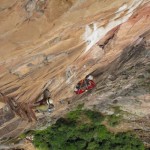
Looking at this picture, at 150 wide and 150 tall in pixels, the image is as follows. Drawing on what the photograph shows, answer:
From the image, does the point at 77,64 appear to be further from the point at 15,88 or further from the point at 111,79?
the point at 111,79

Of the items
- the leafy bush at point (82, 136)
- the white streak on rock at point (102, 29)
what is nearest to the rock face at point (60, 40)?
the white streak on rock at point (102, 29)

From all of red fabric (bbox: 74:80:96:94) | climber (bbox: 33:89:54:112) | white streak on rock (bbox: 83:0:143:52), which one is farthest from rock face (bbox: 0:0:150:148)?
red fabric (bbox: 74:80:96:94)

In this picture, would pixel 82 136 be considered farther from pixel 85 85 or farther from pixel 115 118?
pixel 85 85

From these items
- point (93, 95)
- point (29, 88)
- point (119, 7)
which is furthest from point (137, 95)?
point (119, 7)

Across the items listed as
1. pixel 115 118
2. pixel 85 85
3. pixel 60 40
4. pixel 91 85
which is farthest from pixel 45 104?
pixel 115 118

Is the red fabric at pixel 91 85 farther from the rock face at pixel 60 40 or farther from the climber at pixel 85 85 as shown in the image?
the rock face at pixel 60 40

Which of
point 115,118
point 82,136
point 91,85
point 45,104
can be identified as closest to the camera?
point 45,104
